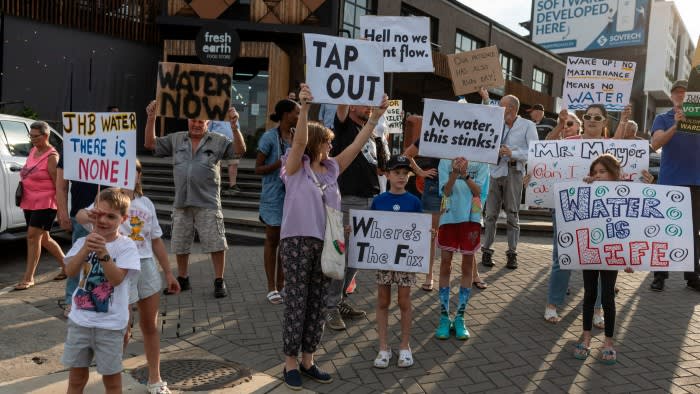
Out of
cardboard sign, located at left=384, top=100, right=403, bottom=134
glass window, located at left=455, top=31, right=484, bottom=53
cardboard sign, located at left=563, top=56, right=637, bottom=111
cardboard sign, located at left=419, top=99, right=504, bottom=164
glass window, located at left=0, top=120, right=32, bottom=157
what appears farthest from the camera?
glass window, located at left=455, top=31, right=484, bottom=53

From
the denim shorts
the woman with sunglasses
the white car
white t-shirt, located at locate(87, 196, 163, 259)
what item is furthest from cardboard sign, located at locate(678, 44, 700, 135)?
the white car

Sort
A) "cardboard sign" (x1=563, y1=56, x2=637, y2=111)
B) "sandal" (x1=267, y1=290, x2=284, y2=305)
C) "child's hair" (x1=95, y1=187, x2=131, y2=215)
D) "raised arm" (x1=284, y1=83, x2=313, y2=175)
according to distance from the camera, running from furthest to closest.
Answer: "cardboard sign" (x1=563, y1=56, x2=637, y2=111) < "sandal" (x1=267, y1=290, x2=284, y2=305) < "raised arm" (x1=284, y1=83, x2=313, y2=175) < "child's hair" (x1=95, y1=187, x2=131, y2=215)

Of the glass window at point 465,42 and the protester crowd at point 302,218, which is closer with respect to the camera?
the protester crowd at point 302,218

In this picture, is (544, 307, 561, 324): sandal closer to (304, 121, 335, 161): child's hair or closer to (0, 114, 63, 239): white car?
(304, 121, 335, 161): child's hair

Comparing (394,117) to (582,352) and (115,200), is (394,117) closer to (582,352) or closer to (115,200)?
(582,352)

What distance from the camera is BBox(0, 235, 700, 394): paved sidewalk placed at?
14.3 feet

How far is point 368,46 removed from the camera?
15.1ft

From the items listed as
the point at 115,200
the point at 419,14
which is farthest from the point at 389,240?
the point at 419,14

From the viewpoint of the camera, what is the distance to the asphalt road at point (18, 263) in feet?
23.4

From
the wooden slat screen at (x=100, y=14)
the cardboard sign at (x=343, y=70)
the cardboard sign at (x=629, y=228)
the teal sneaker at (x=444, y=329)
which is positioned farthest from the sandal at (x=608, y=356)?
the wooden slat screen at (x=100, y=14)

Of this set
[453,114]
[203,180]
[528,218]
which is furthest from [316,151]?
[528,218]

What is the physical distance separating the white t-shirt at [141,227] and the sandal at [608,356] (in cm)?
350

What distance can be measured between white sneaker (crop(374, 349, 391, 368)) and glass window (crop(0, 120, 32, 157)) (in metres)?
5.73

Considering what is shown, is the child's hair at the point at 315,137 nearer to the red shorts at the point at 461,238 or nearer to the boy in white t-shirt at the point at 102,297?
the boy in white t-shirt at the point at 102,297
